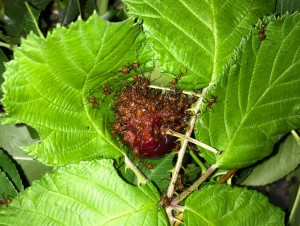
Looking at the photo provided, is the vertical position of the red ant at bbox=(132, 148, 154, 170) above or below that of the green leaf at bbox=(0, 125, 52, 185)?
above

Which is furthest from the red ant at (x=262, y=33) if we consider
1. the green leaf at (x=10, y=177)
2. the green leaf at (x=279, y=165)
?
the green leaf at (x=10, y=177)

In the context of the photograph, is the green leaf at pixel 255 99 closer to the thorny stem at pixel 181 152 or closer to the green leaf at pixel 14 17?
the thorny stem at pixel 181 152

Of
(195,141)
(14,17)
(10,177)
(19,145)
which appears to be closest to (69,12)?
(14,17)

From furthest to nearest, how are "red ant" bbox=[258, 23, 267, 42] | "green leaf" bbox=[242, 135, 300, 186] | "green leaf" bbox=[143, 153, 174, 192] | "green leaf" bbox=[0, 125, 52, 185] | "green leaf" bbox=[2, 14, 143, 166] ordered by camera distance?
"green leaf" bbox=[242, 135, 300, 186] < "green leaf" bbox=[0, 125, 52, 185] < "green leaf" bbox=[143, 153, 174, 192] < "red ant" bbox=[258, 23, 267, 42] < "green leaf" bbox=[2, 14, 143, 166]

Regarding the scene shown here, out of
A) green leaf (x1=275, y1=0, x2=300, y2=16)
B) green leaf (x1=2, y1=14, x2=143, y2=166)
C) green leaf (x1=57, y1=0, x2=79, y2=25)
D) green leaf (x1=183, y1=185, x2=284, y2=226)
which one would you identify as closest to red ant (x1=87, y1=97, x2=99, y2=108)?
green leaf (x1=2, y1=14, x2=143, y2=166)

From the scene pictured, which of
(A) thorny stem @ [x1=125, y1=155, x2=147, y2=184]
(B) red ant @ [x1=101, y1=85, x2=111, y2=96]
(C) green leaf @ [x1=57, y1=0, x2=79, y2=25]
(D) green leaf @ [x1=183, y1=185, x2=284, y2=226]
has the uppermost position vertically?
(C) green leaf @ [x1=57, y1=0, x2=79, y2=25]

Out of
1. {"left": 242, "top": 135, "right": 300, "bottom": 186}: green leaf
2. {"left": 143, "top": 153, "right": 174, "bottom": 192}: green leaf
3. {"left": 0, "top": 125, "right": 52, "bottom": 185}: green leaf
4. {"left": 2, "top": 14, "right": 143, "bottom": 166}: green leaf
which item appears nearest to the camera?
{"left": 2, "top": 14, "right": 143, "bottom": 166}: green leaf

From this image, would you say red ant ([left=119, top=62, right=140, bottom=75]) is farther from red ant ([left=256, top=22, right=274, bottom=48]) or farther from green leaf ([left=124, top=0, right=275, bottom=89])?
red ant ([left=256, top=22, right=274, bottom=48])

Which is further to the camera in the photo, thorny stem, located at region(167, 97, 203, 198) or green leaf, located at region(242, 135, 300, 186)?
green leaf, located at region(242, 135, 300, 186)
